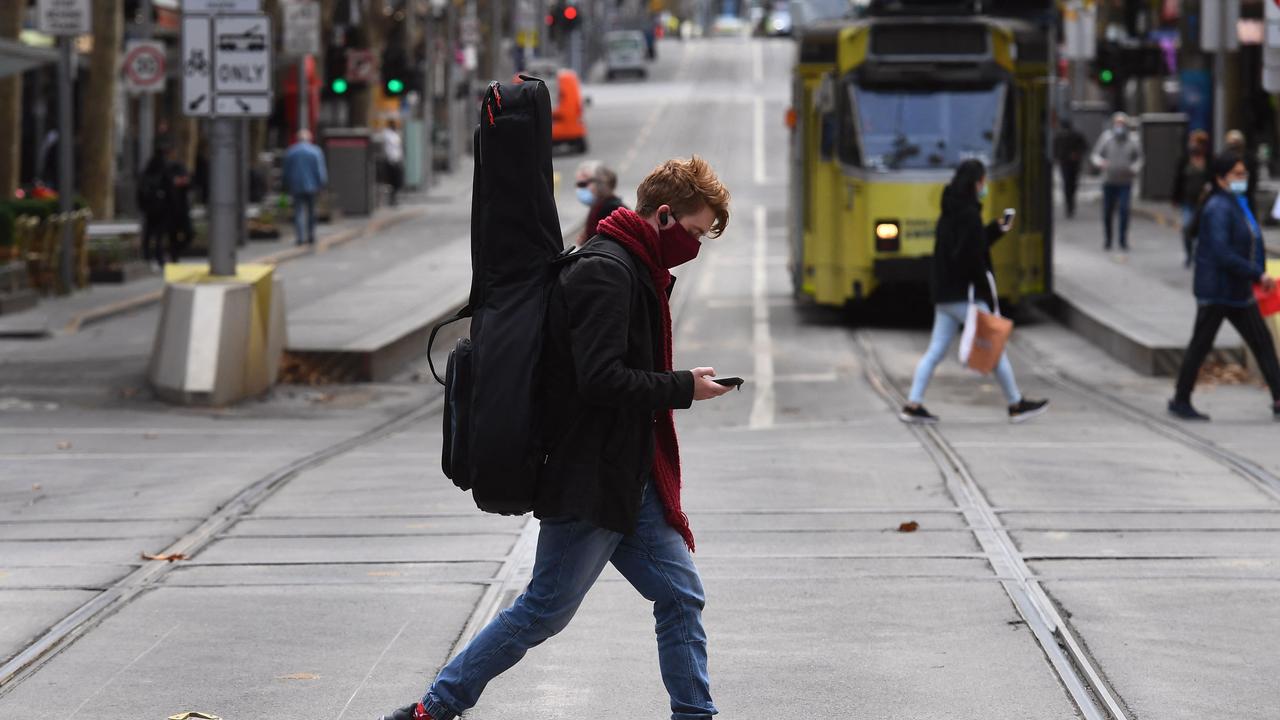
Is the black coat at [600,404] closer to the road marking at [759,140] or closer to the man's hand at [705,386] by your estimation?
the man's hand at [705,386]

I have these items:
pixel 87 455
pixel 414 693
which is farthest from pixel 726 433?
pixel 414 693

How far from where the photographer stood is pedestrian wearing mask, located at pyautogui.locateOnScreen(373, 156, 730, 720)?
5168mm

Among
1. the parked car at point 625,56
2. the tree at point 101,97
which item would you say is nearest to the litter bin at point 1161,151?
the tree at point 101,97

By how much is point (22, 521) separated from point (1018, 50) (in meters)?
13.0

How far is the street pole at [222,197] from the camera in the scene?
1625cm

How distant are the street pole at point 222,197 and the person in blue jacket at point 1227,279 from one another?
7.04 m

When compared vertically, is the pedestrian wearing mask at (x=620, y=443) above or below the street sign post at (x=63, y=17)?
below

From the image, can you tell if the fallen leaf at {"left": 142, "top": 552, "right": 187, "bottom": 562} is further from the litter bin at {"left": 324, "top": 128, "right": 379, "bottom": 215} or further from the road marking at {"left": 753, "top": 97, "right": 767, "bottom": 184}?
the road marking at {"left": 753, "top": 97, "right": 767, "bottom": 184}

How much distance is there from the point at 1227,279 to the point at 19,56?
484 inches

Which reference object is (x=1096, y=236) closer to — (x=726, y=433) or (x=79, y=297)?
(x=79, y=297)

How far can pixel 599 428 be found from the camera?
529 cm

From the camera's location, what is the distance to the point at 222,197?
53.3 ft

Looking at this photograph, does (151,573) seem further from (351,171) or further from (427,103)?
A: (427,103)

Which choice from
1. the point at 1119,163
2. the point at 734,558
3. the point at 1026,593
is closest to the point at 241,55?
the point at 734,558
